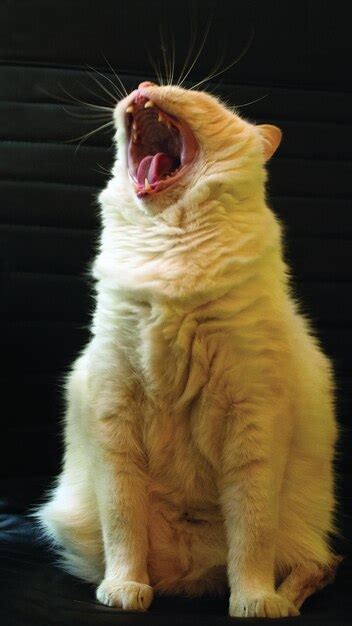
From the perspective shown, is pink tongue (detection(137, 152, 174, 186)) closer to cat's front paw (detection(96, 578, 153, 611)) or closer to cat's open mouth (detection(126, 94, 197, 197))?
cat's open mouth (detection(126, 94, 197, 197))

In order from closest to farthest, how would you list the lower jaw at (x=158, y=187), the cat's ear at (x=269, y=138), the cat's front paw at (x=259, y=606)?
1. the cat's front paw at (x=259, y=606)
2. the lower jaw at (x=158, y=187)
3. the cat's ear at (x=269, y=138)

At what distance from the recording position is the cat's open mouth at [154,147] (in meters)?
1.73

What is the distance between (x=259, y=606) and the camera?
5.07 feet

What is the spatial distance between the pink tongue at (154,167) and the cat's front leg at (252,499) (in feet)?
1.48

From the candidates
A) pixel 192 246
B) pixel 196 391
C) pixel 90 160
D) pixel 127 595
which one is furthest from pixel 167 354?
pixel 90 160

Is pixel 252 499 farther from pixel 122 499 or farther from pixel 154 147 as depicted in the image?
pixel 154 147

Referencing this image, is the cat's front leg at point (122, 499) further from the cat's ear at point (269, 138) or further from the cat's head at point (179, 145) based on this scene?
the cat's ear at point (269, 138)

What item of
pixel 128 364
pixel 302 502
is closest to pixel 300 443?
pixel 302 502

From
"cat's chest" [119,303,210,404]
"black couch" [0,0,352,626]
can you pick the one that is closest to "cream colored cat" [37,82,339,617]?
"cat's chest" [119,303,210,404]

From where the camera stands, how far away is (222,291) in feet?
5.35

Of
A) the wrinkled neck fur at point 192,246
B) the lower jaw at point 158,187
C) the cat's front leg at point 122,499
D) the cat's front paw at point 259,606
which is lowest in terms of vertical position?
the cat's front paw at point 259,606

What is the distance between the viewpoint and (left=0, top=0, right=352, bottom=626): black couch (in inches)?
91.6

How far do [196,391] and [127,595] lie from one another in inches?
14.1

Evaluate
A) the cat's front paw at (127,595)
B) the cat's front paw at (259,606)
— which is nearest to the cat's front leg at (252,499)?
the cat's front paw at (259,606)
